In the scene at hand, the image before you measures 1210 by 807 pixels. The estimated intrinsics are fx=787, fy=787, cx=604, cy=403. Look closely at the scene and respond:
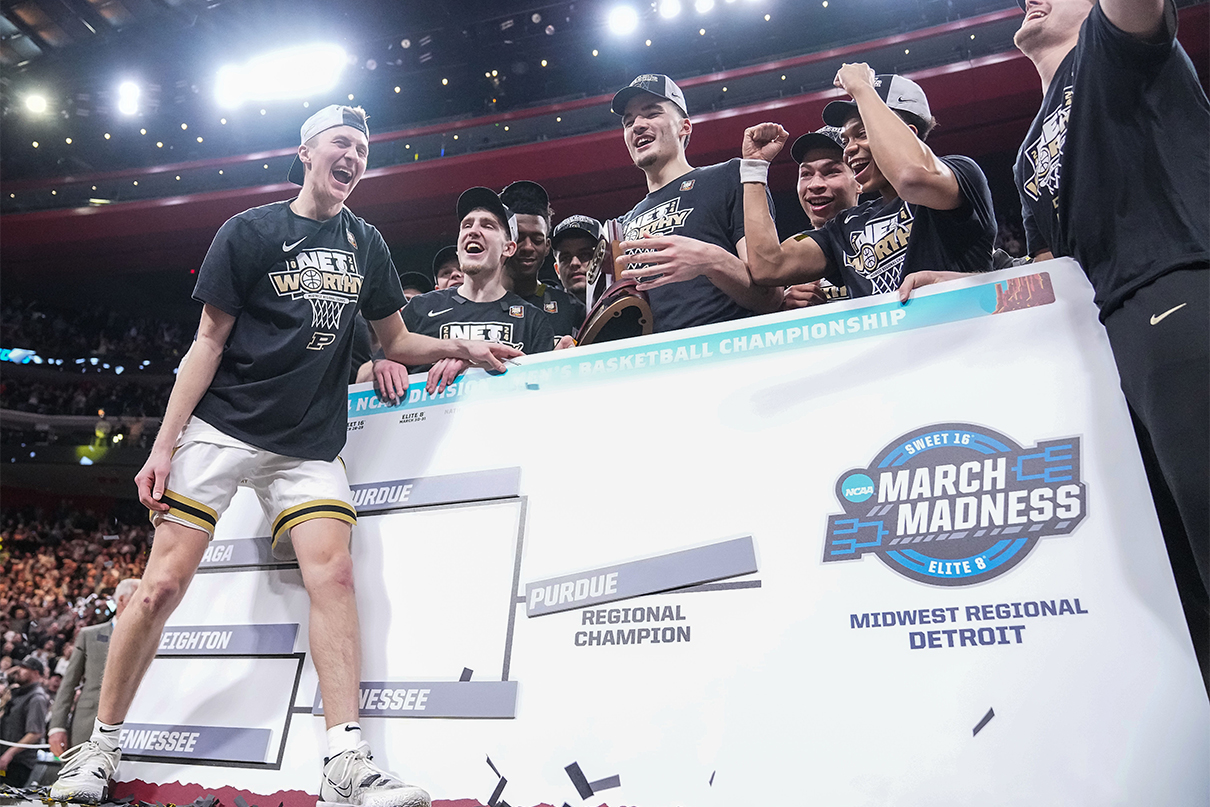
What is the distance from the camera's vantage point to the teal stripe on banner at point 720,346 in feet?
5.55

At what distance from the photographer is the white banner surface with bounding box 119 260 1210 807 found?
1.33 metres

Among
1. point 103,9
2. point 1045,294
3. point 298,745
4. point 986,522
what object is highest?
point 103,9

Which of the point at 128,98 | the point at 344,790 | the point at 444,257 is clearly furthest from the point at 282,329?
the point at 128,98

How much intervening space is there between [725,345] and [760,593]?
61 cm

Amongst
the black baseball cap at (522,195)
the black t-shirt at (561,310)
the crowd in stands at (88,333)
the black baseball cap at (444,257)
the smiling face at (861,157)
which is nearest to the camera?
the smiling face at (861,157)

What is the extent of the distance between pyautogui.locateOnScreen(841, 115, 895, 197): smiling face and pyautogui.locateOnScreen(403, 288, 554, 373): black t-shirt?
3.94 ft

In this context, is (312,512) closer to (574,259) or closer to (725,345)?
(725,345)

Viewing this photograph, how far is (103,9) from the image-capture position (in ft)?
48.3

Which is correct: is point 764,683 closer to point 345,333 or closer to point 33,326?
point 345,333

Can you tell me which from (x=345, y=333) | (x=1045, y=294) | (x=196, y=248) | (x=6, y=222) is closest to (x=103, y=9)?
(x=6, y=222)

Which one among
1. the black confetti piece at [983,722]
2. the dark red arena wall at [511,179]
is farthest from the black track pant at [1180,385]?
the dark red arena wall at [511,179]

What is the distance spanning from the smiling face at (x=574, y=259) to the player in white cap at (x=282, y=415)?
146cm

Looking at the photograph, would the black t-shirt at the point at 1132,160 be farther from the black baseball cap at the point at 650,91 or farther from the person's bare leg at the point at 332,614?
the person's bare leg at the point at 332,614

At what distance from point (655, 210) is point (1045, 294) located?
122 cm
